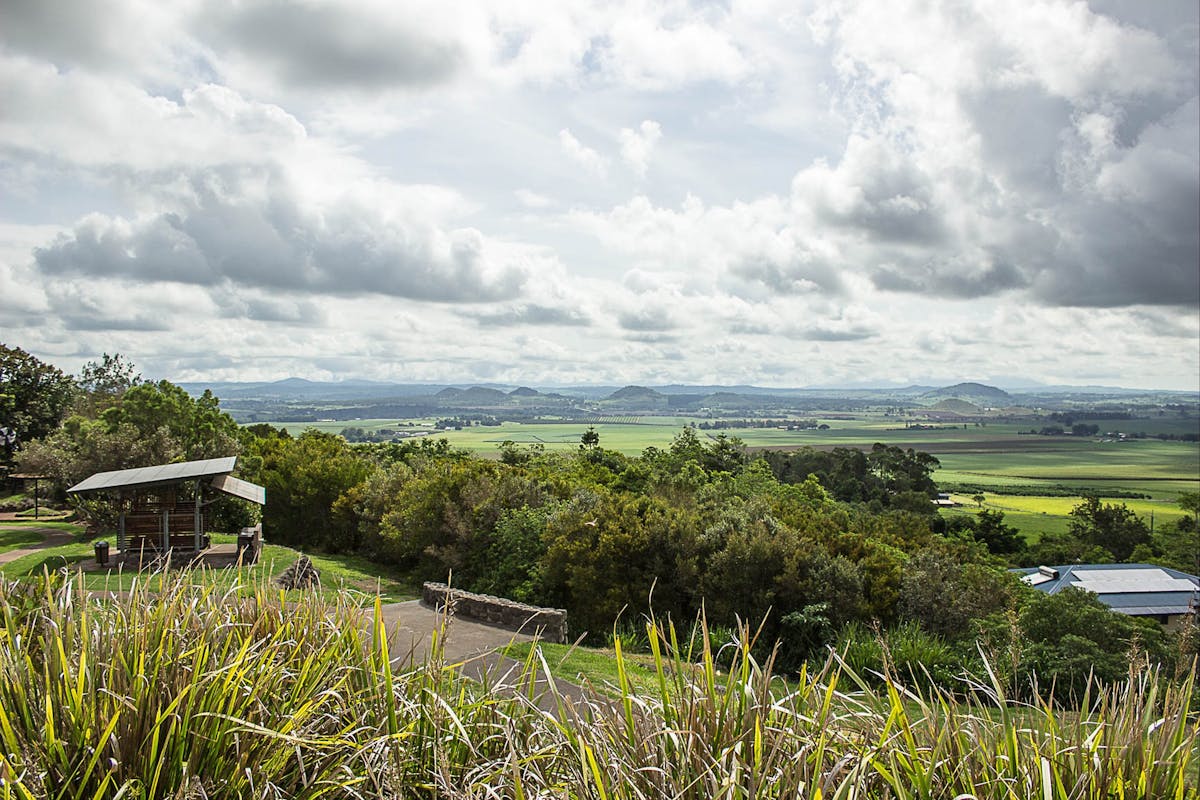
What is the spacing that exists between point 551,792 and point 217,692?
146cm

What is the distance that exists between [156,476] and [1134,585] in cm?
4445

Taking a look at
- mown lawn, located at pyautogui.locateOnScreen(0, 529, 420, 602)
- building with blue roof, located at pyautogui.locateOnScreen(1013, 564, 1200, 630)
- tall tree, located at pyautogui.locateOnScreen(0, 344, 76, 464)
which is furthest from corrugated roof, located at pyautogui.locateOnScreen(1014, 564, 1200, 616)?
tall tree, located at pyautogui.locateOnScreen(0, 344, 76, 464)

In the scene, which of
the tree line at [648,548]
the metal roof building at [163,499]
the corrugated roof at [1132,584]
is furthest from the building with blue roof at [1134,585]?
the metal roof building at [163,499]

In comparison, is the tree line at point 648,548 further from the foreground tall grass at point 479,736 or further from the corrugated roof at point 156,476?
the corrugated roof at point 156,476

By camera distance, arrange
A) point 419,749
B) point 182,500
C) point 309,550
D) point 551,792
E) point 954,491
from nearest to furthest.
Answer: point 551,792 → point 419,749 → point 182,500 → point 309,550 → point 954,491

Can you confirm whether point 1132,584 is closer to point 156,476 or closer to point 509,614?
point 509,614

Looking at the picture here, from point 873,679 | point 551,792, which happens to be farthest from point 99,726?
point 873,679

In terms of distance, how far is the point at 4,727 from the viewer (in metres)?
2.82

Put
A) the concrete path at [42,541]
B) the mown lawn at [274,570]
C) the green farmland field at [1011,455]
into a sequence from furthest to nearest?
the green farmland field at [1011,455], the concrete path at [42,541], the mown lawn at [274,570]

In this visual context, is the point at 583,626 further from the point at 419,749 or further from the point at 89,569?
the point at 419,749

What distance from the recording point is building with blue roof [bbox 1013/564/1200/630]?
3625cm

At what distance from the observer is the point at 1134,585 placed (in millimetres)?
39688

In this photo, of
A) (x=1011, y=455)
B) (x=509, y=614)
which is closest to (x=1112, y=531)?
(x=509, y=614)

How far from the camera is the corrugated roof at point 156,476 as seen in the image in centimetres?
1555
